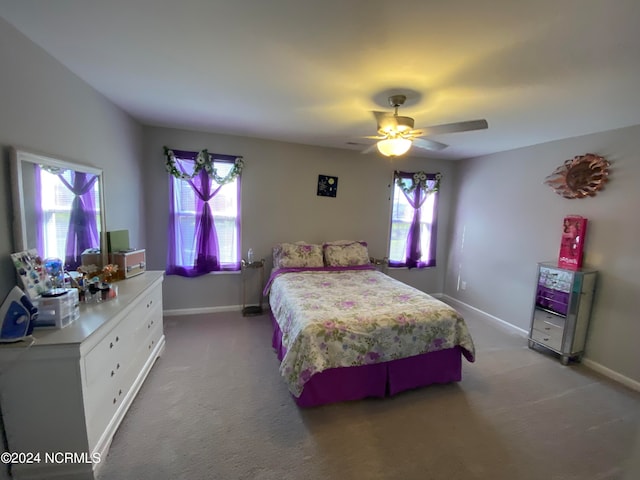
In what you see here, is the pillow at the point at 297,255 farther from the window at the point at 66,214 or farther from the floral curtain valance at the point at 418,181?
the window at the point at 66,214

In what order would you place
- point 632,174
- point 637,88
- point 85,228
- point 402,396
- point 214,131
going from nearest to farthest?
point 637,88, point 85,228, point 402,396, point 632,174, point 214,131

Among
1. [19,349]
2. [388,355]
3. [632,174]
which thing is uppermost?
[632,174]

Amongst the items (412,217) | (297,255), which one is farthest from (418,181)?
(297,255)

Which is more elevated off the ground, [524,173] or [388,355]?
[524,173]

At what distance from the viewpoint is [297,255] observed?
3674 millimetres

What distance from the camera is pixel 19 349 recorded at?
Result: 132cm

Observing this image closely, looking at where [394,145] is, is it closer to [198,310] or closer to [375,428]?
[375,428]

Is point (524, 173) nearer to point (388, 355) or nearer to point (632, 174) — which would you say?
point (632, 174)

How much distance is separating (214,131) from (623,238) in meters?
4.55

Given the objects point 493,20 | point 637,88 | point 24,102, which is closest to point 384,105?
point 493,20

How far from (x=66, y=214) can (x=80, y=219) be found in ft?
0.48

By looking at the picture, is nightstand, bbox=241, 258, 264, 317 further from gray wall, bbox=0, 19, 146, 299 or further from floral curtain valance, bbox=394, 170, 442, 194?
floral curtain valance, bbox=394, 170, 442, 194

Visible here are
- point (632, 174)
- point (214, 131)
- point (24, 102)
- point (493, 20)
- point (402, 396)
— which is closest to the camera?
point (493, 20)

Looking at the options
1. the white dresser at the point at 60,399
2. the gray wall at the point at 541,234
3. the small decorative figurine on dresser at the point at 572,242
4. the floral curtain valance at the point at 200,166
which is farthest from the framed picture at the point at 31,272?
the gray wall at the point at 541,234
